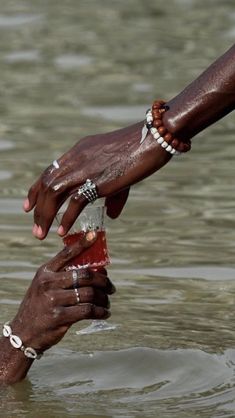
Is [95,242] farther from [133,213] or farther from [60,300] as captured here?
[133,213]

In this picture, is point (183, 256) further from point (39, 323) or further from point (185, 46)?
point (185, 46)

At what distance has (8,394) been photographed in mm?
5852

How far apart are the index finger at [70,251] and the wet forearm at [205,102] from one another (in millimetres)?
474

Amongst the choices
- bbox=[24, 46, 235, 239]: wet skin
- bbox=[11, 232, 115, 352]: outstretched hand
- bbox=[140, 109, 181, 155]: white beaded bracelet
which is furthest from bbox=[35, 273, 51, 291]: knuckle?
bbox=[140, 109, 181, 155]: white beaded bracelet

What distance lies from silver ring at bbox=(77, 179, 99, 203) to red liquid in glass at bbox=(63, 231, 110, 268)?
27cm

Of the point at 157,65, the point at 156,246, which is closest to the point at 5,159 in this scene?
the point at 156,246

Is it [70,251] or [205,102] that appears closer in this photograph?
[205,102]

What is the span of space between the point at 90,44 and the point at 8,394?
26.4ft

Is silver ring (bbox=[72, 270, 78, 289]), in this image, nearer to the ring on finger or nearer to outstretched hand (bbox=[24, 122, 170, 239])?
the ring on finger

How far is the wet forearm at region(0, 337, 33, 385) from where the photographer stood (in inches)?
226

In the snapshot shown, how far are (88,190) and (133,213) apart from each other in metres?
3.36

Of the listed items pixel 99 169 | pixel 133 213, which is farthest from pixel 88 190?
pixel 133 213

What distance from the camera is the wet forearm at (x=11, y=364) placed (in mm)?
5730

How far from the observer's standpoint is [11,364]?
5.79 metres
